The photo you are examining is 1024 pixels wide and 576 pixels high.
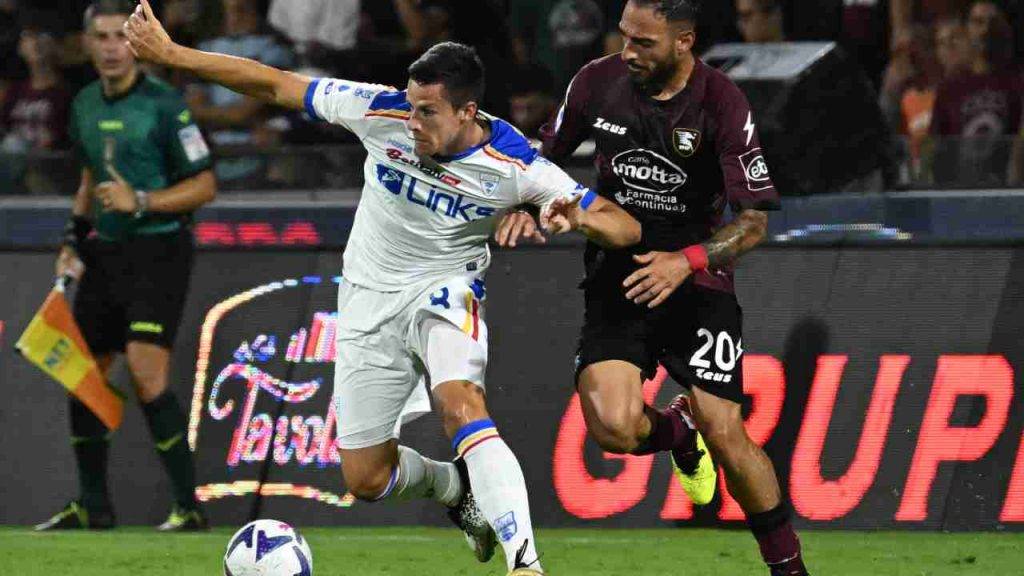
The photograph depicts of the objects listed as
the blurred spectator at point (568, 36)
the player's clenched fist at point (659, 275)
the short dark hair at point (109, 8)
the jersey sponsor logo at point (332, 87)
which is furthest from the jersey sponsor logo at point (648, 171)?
the blurred spectator at point (568, 36)

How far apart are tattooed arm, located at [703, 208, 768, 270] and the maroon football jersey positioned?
16cm

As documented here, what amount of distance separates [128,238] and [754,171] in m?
3.67

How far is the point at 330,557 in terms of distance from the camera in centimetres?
848

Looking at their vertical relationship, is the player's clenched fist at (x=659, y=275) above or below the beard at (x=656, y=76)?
below

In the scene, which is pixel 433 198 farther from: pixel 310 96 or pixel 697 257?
pixel 697 257

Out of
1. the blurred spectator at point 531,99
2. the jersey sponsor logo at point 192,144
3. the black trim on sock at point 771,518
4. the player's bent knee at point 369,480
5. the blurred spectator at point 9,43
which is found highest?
the jersey sponsor logo at point 192,144

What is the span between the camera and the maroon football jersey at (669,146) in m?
7.36

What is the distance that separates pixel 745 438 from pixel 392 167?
5.49 feet

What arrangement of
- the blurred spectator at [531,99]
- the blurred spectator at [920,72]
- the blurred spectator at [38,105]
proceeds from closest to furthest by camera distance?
the blurred spectator at [531,99], the blurred spectator at [920,72], the blurred spectator at [38,105]

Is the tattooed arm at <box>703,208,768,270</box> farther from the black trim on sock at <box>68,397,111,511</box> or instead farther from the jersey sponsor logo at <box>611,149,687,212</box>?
the black trim on sock at <box>68,397,111,511</box>

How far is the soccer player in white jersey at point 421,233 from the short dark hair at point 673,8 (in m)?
0.69

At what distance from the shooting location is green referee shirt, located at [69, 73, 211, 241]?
376 inches

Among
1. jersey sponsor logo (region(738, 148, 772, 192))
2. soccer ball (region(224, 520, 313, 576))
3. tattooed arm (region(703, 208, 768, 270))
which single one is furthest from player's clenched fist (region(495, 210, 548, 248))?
soccer ball (region(224, 520, 313, 576))

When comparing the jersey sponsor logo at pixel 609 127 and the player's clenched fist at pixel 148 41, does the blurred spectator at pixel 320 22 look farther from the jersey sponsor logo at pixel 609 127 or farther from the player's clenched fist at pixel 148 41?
the player's clenched fist at pixel 148 41
